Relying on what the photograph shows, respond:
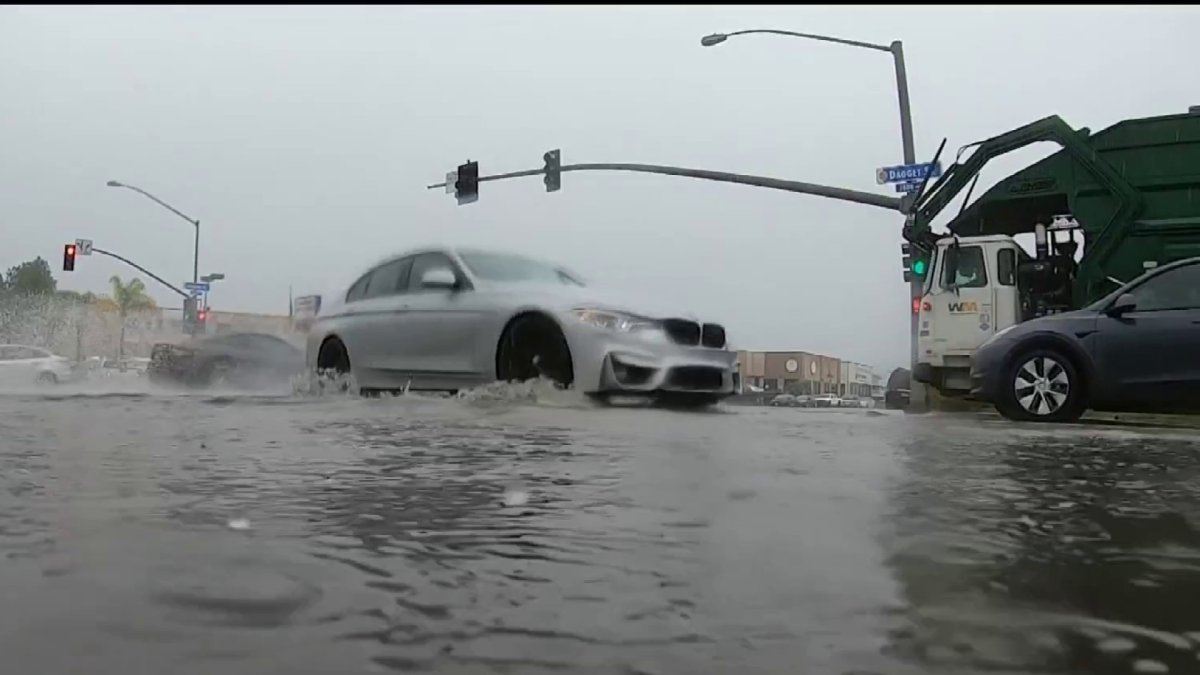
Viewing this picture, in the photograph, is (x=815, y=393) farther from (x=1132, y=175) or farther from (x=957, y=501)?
(x=957, y=501)

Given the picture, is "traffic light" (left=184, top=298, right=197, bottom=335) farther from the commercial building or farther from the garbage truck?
the garbage truck

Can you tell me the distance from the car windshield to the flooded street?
3.63 meters

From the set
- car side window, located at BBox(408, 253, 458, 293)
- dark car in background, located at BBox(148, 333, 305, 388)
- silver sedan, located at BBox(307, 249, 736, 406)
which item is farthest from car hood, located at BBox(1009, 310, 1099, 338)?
dark car in background, located at BBox(148, 333, 305, 388)

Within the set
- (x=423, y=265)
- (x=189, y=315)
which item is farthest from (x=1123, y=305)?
(x=189, y=315)

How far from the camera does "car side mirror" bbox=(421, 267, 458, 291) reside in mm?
9141

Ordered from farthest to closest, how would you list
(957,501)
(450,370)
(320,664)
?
1. (450,370)
2. (957,501)
3. (320,664)

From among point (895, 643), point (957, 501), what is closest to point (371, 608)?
point (895, 643)

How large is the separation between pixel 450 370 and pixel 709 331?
210 centimetres

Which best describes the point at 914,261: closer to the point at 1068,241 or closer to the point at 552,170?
the point at 1068,241

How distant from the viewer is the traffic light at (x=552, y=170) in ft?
63.7

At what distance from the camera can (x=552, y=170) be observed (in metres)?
19.4

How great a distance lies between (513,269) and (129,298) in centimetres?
1225

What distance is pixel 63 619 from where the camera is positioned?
2139 millimetres

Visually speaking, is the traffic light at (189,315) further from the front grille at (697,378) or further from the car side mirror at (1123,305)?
Result: the car side mirror at (1123,305)
